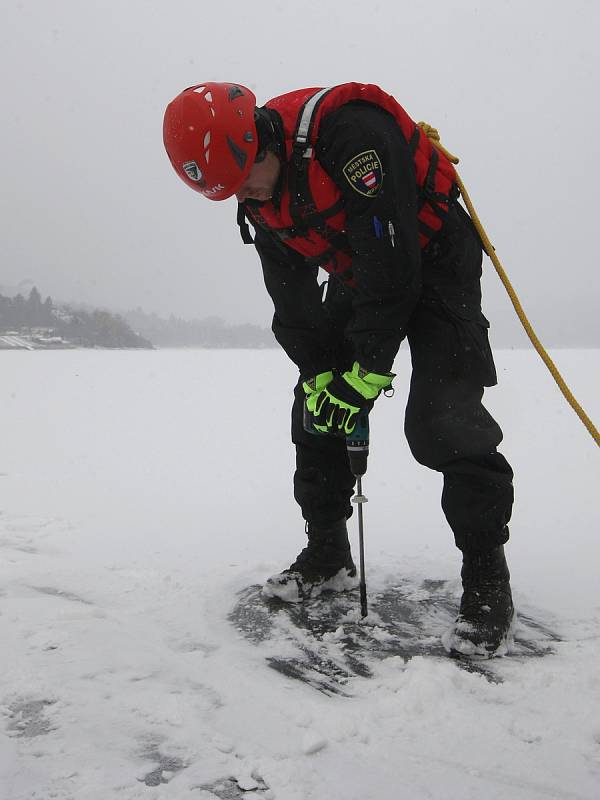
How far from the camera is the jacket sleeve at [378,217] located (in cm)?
221

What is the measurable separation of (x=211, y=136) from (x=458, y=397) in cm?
137

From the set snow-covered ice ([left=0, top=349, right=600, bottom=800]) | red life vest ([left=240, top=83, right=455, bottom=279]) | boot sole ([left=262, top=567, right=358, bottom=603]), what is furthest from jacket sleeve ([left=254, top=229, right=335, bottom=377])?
snow-covered ice ([left=0, top=349, right=600, bottom=800])

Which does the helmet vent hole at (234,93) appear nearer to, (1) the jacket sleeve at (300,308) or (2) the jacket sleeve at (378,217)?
(2) the jacket sleeve at (378,217)

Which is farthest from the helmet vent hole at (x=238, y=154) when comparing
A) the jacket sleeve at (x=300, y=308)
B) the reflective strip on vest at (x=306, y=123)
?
the jacket sleeve at (x=300, y=308)

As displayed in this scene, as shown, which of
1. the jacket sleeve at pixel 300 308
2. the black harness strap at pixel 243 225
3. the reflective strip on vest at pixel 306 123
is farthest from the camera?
the jacket sleeve at pixel 300 308

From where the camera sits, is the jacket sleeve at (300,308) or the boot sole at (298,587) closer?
the boot sole at (298,587)

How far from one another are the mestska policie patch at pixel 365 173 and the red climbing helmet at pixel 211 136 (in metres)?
0.40

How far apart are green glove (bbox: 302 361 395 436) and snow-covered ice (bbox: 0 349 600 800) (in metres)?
0.83

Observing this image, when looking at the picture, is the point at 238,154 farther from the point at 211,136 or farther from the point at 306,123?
the point at 306,123

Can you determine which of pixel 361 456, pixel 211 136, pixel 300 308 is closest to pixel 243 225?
pixel 300 308

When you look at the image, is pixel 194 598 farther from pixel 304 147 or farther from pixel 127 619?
pixel 304 147

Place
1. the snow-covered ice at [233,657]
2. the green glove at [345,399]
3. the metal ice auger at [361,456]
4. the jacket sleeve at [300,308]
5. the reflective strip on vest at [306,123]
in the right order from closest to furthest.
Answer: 1. the snow-covered ice at [233,657]
2. the reflective strip on vest at [306,123]
3. the green glove at [345,399]
4. the metal ice auger at [361,456]
5. the jacket sleeve at [300,308]

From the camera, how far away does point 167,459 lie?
19.1 ft

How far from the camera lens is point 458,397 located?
7.92 feet
